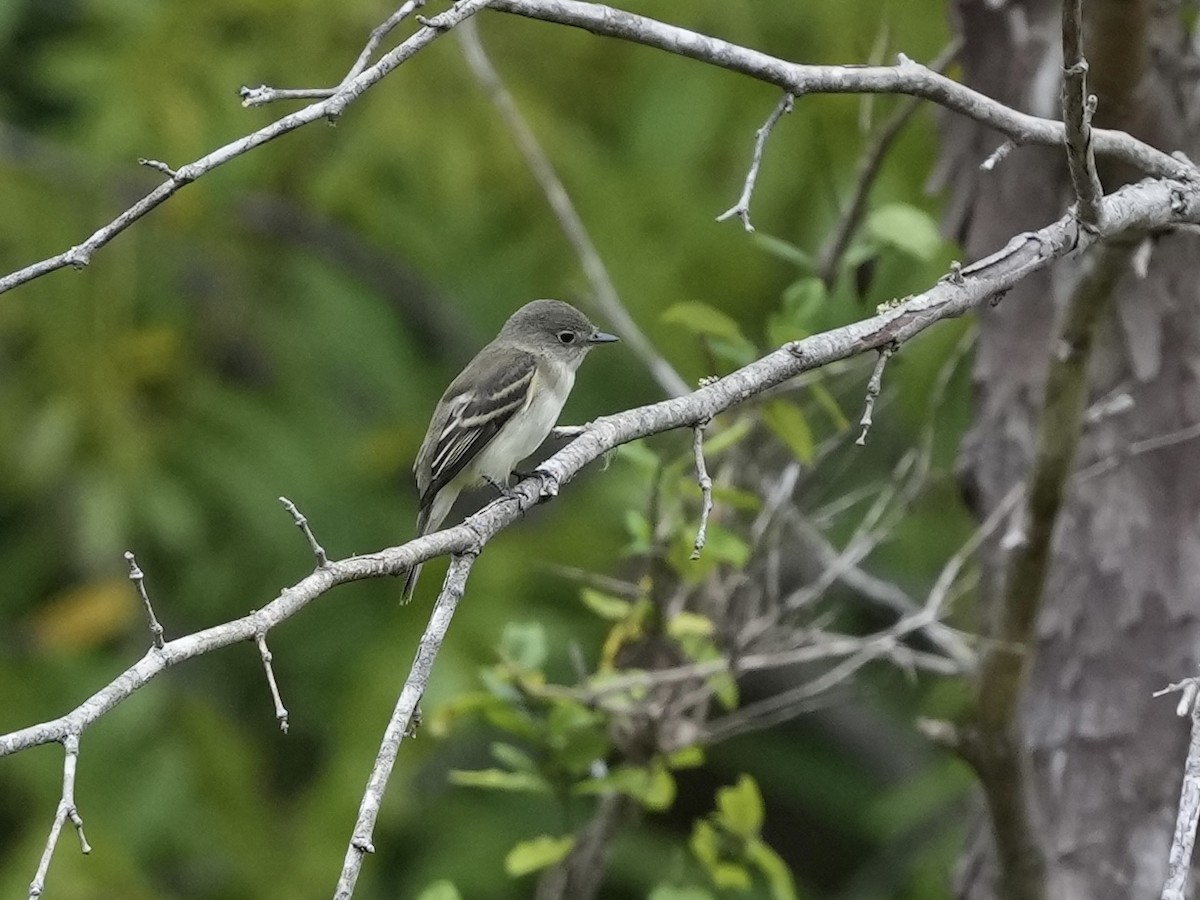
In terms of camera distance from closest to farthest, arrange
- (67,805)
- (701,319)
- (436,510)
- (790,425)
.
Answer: (67,805)
(701,319)
(790,425)
(436,510)

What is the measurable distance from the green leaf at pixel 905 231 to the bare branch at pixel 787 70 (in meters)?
1.34

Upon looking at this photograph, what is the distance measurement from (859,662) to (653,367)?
1.09 metres

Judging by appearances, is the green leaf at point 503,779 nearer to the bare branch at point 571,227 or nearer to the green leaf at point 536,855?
the green leaf at point 536,855

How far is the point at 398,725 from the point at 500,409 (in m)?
3.12

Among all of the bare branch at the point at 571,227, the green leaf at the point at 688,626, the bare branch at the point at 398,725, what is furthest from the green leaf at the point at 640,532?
the bare branch at the point at 398,725

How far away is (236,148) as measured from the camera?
2438 millimetres

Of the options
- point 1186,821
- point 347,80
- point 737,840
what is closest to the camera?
point 1186,821

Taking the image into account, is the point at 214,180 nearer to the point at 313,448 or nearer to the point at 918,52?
the point at 313,448

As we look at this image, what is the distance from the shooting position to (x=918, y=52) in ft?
21.4

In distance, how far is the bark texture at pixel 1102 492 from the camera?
4621 millimetres

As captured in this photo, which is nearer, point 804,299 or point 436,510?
point 804,299

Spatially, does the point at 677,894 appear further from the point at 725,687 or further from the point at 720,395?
the point at 720,395

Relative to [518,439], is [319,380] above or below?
above

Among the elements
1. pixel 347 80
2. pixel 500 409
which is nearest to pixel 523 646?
pixel 500 409
